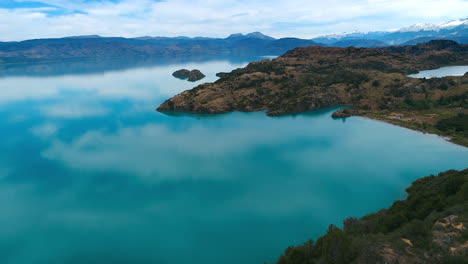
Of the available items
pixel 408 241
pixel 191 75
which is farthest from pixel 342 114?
pixel 191 75

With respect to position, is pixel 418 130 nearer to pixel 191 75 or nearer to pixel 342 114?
pixel 342 114

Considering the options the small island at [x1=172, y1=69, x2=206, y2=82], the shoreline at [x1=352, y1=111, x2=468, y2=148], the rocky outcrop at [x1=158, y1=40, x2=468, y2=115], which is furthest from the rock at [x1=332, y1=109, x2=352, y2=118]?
the small island at [x1=172, y1=69, x2=206, y2=82]

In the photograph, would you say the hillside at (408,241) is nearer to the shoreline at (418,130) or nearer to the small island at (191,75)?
the shoreline at (418,130)

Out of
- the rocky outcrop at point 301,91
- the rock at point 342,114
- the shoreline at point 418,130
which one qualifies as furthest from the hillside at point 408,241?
the rocky outcrop at point 301,91

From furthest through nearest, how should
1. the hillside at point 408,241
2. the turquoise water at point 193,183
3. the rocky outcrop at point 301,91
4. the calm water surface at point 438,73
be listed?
1. the calm water surface at point 438,73
2. the rocky outcrop at point 301,91
3. the turquoise water at point 193,183
4. the hillside at point 408,241

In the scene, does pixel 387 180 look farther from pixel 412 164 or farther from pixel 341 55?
pixel 341 55

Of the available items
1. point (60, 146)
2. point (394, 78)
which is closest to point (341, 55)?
point (394, 78)
